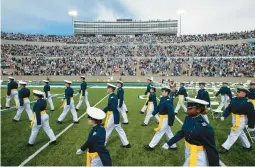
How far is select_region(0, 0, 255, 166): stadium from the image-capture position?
6.36m

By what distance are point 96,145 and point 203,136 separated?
2087 mm

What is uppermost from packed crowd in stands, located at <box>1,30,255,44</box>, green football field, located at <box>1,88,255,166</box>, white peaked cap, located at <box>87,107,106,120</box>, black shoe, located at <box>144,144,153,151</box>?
packed crowd in stands, located at <box>1,30,255,44</box>

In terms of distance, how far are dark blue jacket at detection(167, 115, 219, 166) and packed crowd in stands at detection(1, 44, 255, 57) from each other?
136ft

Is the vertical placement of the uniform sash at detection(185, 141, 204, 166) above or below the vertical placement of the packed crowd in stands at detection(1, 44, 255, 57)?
below

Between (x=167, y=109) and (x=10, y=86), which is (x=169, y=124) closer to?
(x=167, y=109)

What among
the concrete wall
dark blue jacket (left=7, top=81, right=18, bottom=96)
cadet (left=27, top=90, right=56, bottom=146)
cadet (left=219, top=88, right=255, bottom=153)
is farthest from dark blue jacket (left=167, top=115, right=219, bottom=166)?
the concrete wall

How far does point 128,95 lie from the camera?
68.2ft

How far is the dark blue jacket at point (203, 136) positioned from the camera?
11.9 feet

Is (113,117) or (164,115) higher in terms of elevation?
(164,115)

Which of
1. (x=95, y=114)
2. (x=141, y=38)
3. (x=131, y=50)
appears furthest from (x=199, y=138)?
(x=141, y=38)

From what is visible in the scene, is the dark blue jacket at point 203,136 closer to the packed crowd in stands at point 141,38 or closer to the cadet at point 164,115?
the cadet at point 164,115

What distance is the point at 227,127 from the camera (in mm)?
10148

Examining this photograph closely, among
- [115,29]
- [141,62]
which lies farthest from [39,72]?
[115,29]

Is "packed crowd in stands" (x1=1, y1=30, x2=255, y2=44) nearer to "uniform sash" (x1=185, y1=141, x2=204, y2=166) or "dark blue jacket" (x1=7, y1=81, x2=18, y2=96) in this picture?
"dark blue jacket" (x1=7, y1=81, x2=18, y2=96)
